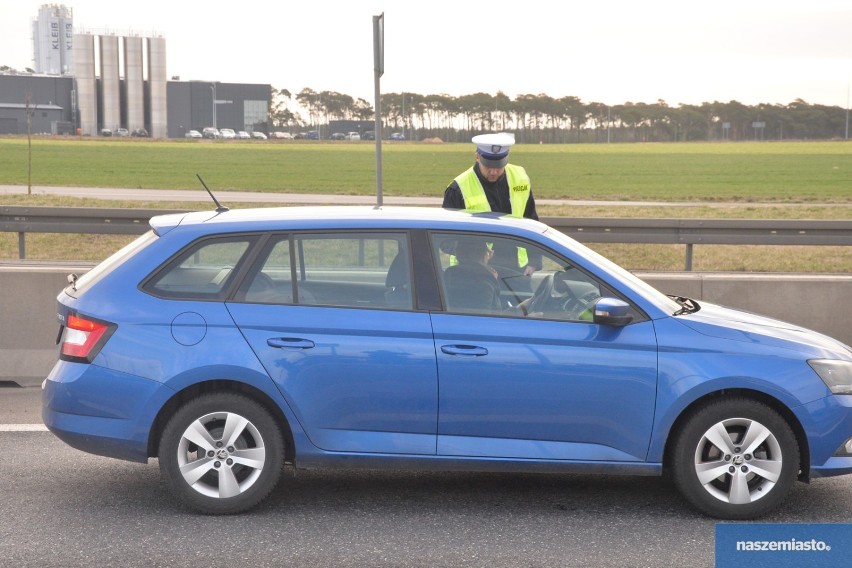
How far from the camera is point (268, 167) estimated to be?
188 feet

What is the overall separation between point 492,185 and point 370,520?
2811 millimetres

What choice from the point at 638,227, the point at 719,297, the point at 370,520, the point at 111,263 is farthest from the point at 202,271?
the point at 638,227

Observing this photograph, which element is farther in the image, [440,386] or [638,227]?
[638,227]

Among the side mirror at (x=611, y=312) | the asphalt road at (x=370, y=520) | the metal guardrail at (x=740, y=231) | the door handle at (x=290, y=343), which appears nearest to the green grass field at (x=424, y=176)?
the metal guardrail at (x=740, y=231)

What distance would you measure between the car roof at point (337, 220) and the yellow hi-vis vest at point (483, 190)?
4.80ft

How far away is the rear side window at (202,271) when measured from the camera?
16.7 ft

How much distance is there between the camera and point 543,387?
4914mm

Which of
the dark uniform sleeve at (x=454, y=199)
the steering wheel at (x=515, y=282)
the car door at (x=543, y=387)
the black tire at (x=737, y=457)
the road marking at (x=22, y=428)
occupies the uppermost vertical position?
the dark uniform sleeve at (x=454, y=199)

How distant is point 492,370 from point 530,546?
803 mm

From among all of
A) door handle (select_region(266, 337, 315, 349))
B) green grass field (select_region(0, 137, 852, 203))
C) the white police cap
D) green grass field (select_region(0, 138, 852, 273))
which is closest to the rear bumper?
door handle (select_region(266, 337, 315, 349))

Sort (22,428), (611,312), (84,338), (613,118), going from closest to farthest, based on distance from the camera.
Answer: (611,312) < (84,338) < (22,428) < (613,118)

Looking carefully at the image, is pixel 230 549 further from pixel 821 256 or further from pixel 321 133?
pixel 321 133

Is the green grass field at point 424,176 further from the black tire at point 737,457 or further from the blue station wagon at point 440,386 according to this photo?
the black tire at point 737,457

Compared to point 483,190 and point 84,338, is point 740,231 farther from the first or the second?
point 84,338
